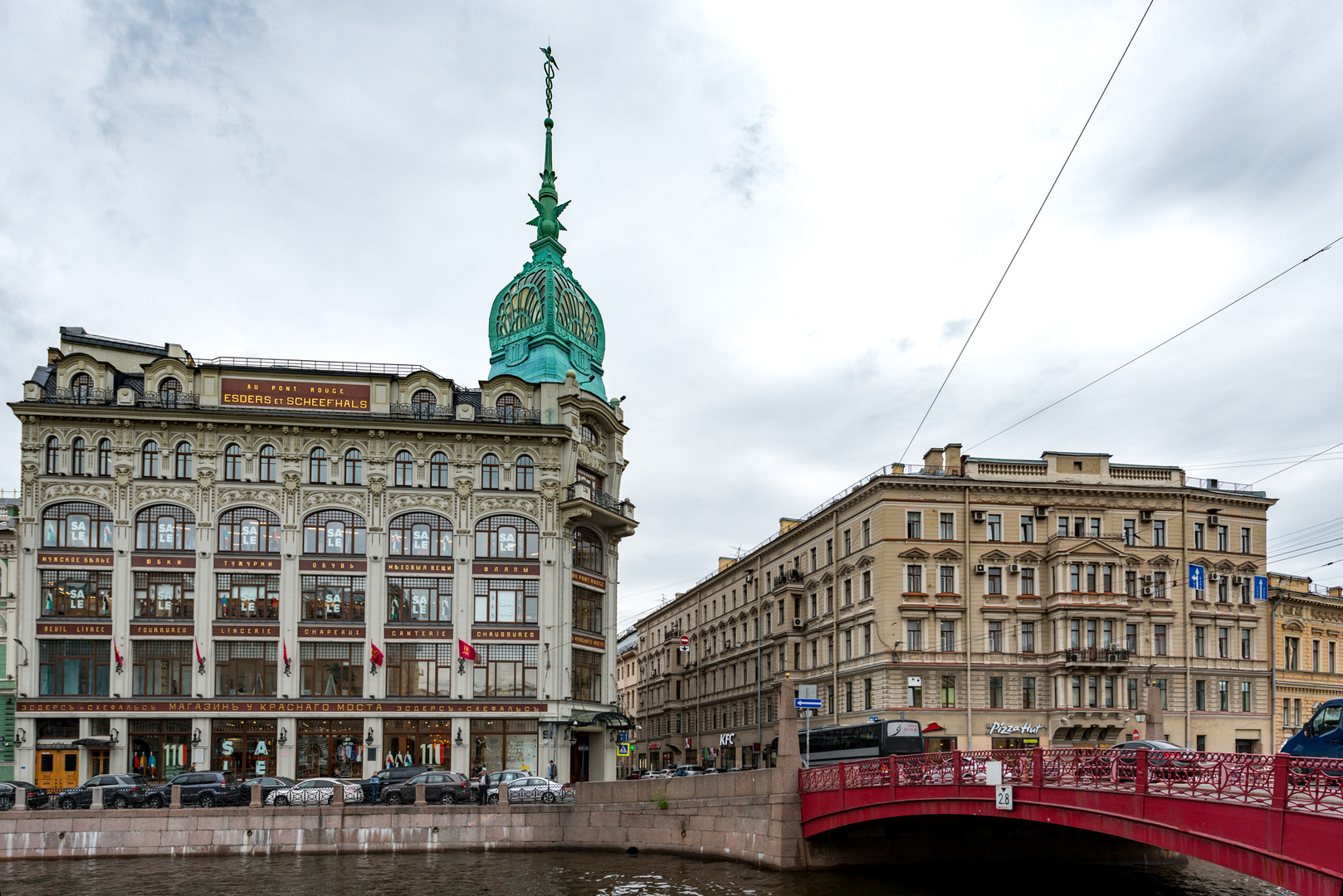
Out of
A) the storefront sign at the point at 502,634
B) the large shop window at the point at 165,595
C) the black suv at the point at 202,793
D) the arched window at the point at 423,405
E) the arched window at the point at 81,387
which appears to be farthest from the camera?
the arched window at the point at 423,405

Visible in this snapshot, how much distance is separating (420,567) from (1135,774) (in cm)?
4431

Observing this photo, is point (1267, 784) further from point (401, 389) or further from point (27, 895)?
point (401, 389)

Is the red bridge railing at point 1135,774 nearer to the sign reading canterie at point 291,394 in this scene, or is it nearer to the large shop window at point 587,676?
the large shop window at point 587,676

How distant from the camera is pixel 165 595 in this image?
6044cm

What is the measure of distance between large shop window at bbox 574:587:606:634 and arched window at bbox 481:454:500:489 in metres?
7.73

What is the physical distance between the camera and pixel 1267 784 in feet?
65.5

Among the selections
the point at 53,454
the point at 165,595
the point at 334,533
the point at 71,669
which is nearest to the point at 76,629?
the point at 71,669

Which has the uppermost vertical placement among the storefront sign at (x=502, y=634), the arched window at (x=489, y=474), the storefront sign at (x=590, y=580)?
the arched window at (x=489, y=474)

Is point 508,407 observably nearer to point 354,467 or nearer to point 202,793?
point 354,467

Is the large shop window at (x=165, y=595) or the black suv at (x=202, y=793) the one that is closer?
the black suv at (x=202, y=793)

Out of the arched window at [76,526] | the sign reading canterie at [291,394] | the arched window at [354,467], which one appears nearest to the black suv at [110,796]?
the arched window at [76,526]

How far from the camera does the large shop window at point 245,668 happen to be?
197 feet

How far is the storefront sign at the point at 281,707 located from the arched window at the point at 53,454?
12063 millimetres

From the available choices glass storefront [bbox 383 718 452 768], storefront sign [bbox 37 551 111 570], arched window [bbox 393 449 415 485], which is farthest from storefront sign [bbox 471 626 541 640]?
storefront sign [bbox 37 551 111 570]
